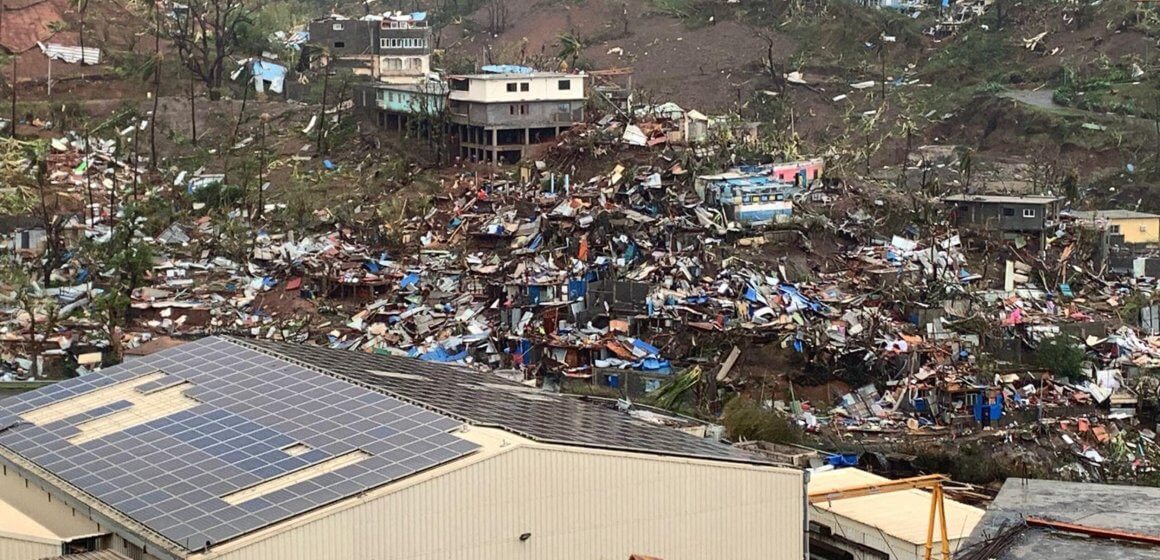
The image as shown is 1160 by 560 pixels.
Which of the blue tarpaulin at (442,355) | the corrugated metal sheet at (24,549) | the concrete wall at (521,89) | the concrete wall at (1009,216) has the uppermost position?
the concrete wall at (521,89)

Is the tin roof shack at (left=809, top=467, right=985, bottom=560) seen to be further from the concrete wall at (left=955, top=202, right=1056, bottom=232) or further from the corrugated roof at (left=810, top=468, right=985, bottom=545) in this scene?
the concrete wall at (left=955, top=202, right=1056, bottom=232)

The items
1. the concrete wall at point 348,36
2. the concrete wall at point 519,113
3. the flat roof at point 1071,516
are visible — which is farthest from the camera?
the concrete wall at point 348,36

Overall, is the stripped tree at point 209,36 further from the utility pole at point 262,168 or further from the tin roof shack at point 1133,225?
the tin roof shack at point 1133,225

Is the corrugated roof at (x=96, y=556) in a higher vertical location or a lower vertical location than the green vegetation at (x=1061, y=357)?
higher

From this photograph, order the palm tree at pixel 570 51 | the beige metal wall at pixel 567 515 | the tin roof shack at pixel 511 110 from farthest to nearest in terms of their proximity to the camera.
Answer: the palm tree at pixel 570 51 < the tin roof shack at pixel 511 110 < the beige metal wall at pixel 567 515

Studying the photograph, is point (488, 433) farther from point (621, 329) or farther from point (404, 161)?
point (404, 161)

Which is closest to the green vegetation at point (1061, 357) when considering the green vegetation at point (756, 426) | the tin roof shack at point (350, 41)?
the green vegetation at point (756, 426)

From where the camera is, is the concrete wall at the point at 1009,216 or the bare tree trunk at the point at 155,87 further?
the bare tree trunk at the point at 155,87
